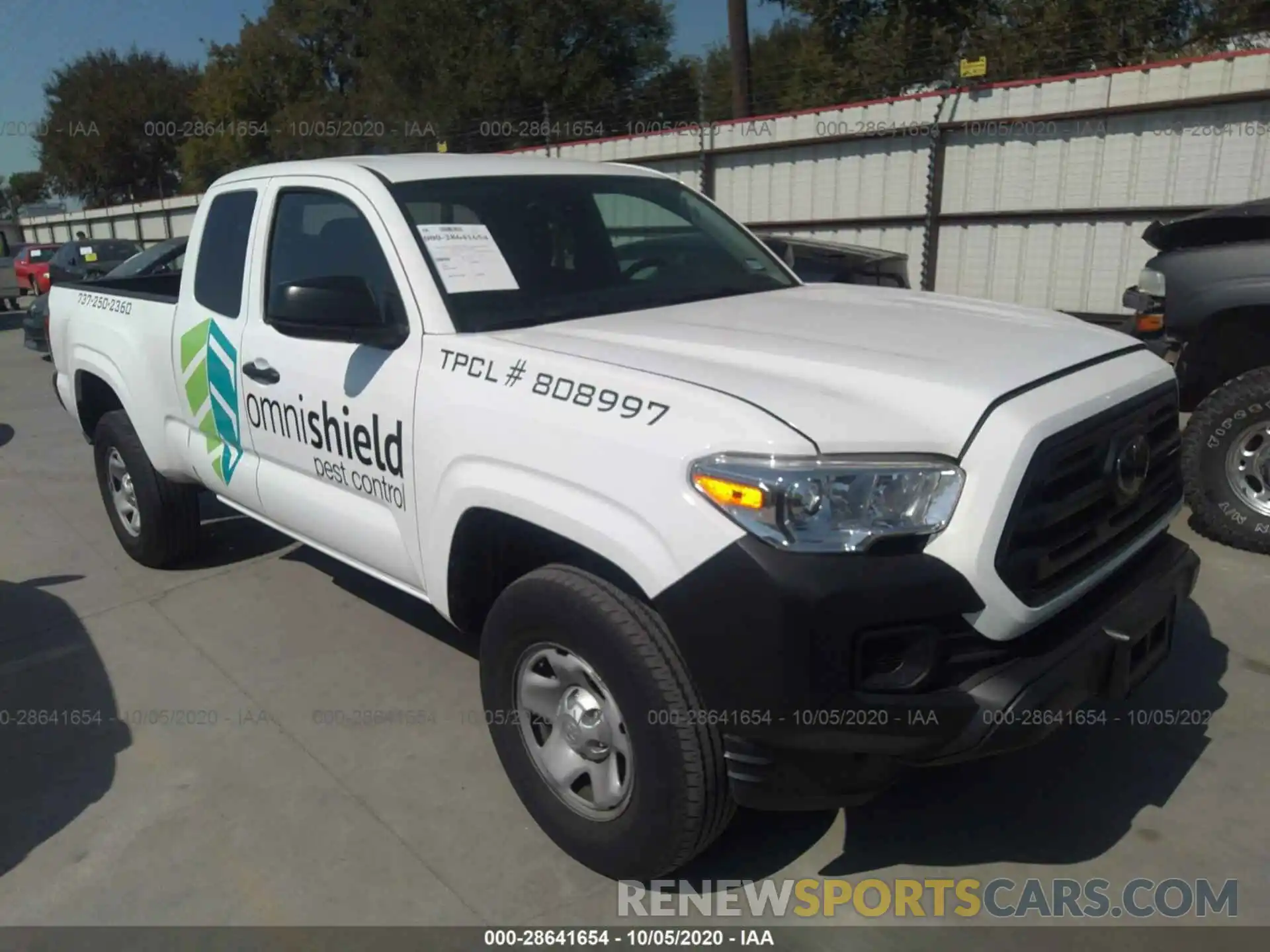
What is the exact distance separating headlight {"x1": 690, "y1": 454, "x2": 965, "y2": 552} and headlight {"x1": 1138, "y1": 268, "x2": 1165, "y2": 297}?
11.0 feet

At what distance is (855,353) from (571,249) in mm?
1270

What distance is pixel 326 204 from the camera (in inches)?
144

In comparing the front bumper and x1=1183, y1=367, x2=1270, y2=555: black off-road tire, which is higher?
the front bumper

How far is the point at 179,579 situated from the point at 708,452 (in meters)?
3.77

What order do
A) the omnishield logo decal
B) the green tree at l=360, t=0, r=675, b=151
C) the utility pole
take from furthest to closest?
1. the green tree at l=360, t=0, r=675, b=151
2. the utility pole
3. the omnishield logo decal

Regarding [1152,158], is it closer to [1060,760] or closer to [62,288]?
[1060,760]

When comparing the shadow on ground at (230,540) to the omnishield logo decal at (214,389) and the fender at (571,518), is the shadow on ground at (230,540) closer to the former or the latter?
the omnishield logo decal at (214,389)

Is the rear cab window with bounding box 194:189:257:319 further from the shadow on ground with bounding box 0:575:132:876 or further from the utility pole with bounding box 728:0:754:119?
the utility pole with bounding box 728:0:754:119

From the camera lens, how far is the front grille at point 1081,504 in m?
2.33

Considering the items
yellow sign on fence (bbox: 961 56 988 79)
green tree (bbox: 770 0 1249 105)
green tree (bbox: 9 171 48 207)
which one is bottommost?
green tree (bbox: 9 171 48 207)

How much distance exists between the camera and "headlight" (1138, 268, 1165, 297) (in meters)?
4.98

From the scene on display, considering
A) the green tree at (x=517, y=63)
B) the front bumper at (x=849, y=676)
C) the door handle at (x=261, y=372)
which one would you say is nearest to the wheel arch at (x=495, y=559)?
the front bumper at (x=849, y=676)

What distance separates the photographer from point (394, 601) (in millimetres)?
4695

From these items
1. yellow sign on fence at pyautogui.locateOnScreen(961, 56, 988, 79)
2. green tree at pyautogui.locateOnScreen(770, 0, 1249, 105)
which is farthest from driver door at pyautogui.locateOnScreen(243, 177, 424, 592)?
green tree at pyautogui.locateOnScreen(770, 0, 1249, 105)
